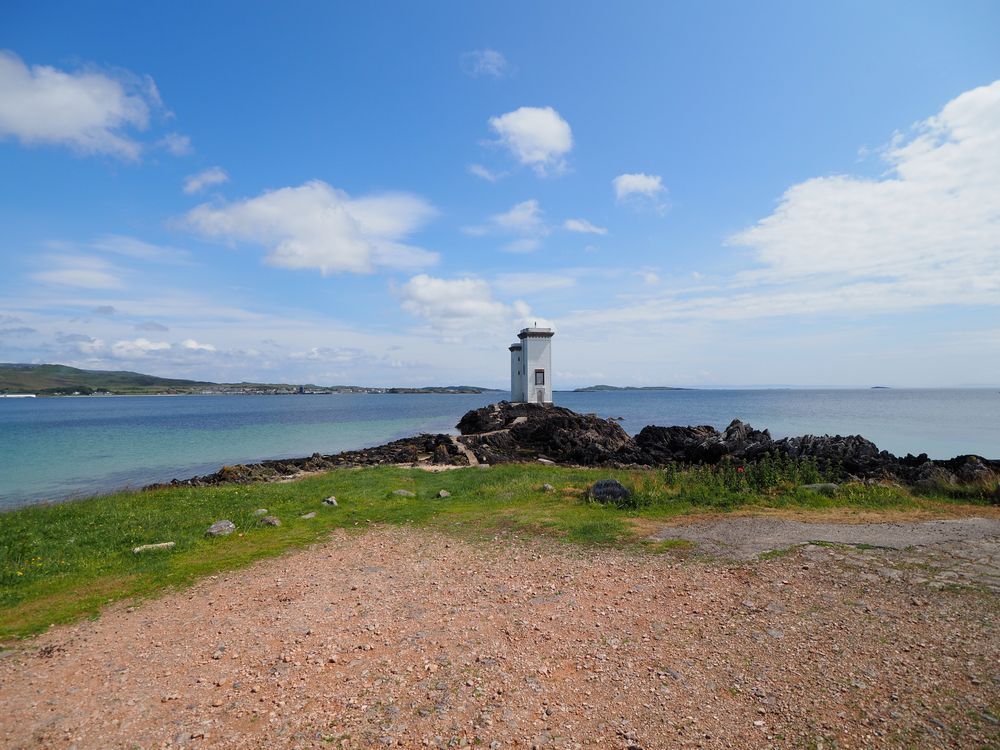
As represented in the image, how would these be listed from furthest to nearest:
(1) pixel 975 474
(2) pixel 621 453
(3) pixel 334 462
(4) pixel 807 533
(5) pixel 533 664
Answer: (2) pixel 621 453 < (3) pixel 334 462 < (1) pixel 975 474 < (4) pixel 807 533 < (5) pixel 533 664

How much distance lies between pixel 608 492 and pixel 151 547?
11.3 meters

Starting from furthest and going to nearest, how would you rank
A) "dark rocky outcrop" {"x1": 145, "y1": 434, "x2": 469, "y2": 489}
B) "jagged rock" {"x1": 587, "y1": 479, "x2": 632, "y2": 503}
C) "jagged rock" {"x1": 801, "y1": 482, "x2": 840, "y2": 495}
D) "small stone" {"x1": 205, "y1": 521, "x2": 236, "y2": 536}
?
"dark rocky outcrop" {"x1": 145, "y1": 434, "x2": 469, "y2": 489}
"jagged rock" {"x1": 801, "y1": 482, "x2": 840, "y2": 495}
"jagged rock" {"x1": 587, "y1": 479, "x2": 632, "y2": 503}
"small stone" {"x1": 205, "y1": 521, "x2": 236, "y2": 536}

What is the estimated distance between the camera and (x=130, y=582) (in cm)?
909

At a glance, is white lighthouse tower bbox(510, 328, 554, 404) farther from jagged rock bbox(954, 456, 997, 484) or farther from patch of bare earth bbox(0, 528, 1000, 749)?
patch of bare earth bbox(0, 528, 1000, 749)

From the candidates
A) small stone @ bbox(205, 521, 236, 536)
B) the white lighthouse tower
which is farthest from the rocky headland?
small stone @ bbox(205, 521, 236, 536)

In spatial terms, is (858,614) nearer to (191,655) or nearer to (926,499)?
(191,655)

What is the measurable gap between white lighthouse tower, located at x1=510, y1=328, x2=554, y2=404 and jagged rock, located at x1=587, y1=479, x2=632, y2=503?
3933 centimetres

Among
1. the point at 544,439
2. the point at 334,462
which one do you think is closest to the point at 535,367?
the point at 544,439

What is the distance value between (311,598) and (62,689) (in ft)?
10.4

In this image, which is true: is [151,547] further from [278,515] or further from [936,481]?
[936,481]

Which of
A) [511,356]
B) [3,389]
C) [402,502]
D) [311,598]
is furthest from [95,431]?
[3,389]

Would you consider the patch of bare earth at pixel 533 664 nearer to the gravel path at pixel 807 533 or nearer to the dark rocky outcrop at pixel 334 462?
the gravel path at pixel 807 533

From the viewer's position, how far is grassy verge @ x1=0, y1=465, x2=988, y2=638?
356 inches

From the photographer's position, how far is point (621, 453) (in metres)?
31.5
